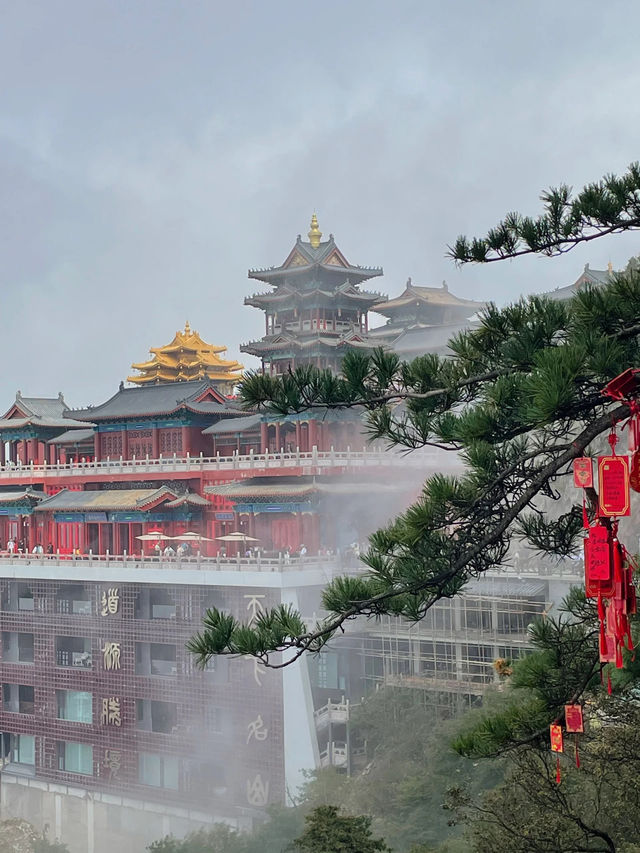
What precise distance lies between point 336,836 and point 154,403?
63.6 feet

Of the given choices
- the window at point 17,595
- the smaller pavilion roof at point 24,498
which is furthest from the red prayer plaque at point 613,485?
the smaller pavilion roof at point 24,498

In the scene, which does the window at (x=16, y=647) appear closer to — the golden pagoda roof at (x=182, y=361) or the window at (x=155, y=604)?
the window at (x=155, y=604)

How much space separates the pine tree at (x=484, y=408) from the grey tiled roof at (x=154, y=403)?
76.0 ft

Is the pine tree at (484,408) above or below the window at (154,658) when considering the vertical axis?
above

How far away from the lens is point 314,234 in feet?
105

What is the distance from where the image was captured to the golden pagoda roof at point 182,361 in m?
38.8

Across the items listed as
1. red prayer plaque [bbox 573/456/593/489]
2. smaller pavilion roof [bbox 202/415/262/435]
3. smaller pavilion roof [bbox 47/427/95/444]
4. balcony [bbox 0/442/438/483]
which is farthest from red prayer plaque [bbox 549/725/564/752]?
smaller pavilion roof [bbox 47/427/95/444]

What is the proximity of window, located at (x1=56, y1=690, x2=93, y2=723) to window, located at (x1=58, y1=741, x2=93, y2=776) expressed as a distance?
0.61 m

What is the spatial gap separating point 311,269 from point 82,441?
865cm

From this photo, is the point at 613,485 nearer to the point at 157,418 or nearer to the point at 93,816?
the point at 93,816

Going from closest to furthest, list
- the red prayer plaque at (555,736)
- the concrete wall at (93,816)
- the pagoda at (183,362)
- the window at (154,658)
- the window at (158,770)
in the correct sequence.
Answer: the red prayer plaque at (555,736) → the concrete wall at (93,816) → the window at (158,770) → the window at (154,658) → the pagoda at (183,362)

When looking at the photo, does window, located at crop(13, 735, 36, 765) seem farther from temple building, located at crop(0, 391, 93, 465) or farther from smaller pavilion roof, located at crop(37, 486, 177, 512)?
temple building, located at crop(0, 391, 93, 465)

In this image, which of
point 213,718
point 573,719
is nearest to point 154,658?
point 213,718

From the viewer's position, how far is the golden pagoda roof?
38.8 metres
